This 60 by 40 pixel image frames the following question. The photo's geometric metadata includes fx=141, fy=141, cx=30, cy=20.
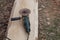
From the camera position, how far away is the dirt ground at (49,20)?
101 inches

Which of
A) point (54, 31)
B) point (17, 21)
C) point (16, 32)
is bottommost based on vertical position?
point (54, 31)

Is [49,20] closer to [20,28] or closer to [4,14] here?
[4,14]

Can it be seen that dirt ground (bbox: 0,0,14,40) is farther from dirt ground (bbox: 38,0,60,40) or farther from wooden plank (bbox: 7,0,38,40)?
wooden plank (bbox: 7,0,38,40)

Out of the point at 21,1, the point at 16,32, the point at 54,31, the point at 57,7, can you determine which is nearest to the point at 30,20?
the point at 16,32

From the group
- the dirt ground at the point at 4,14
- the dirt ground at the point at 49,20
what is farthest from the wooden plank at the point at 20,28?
the dirt ground at the point at 4,14

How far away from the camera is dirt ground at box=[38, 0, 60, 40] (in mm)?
2556

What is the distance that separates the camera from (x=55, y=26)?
271 cm

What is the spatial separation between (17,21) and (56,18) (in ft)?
4.38

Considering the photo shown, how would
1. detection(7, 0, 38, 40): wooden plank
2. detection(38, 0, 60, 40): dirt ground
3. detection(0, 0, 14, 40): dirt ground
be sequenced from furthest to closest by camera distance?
detection(0, 0, 14, 40): dirt ground, detection(38, 0, 60, 40): dirt ground, detection(7, 0, 38, 40): wooden plank

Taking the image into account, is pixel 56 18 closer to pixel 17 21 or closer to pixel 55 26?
pixel 55 26

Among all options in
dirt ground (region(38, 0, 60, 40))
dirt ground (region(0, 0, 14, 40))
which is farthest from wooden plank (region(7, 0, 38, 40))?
A: dirt ground (region(0, 0, 14, 40))

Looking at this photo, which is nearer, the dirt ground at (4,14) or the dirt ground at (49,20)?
the dirt ground at (49,20)

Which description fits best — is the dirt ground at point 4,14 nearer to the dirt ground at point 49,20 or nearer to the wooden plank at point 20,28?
the dirt ground at point 49,20

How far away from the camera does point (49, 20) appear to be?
9.46ft
